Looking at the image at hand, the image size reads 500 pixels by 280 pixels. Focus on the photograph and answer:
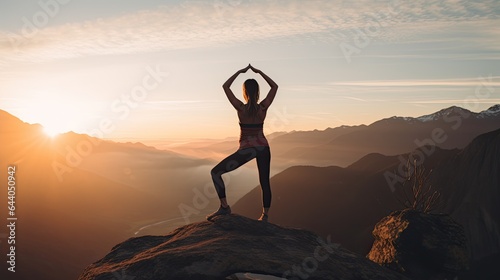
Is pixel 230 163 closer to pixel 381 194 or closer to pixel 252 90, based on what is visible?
pixel 252 90

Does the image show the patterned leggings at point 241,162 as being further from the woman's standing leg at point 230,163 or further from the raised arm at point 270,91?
the raised arm at point 270,91

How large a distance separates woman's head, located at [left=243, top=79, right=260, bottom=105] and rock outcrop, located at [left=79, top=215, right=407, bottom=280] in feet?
10.2

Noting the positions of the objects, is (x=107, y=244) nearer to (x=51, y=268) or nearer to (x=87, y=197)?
(x=51, y=268)

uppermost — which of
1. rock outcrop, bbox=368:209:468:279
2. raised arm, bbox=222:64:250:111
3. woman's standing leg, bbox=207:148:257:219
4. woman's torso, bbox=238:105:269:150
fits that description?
raised arm, bbox=222:64:250:111

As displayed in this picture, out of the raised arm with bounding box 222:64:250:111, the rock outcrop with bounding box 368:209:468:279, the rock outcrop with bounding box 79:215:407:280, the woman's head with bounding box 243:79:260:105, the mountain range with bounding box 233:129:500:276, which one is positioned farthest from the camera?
the mountain range with bounding box 233:129:500:276

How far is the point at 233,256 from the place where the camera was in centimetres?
896

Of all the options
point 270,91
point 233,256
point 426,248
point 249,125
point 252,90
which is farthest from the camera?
point 426,248

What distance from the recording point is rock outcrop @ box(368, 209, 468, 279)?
14812 mm

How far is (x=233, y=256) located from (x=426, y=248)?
8887mm

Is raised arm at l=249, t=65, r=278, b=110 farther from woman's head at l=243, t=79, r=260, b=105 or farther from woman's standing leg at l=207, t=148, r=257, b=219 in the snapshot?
woman's standing leg at l=207, t=148, r=257, b=219

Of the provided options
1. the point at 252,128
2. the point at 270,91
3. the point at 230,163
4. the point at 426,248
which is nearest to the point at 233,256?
the point at 230,163

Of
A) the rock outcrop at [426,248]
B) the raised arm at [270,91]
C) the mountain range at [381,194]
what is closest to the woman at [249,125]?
the raised arm at [270,91]

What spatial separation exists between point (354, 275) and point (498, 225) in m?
53.8

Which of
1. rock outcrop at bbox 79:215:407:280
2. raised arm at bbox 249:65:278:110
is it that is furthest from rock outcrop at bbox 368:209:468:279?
raised arm at bbox 249:65:278:110
